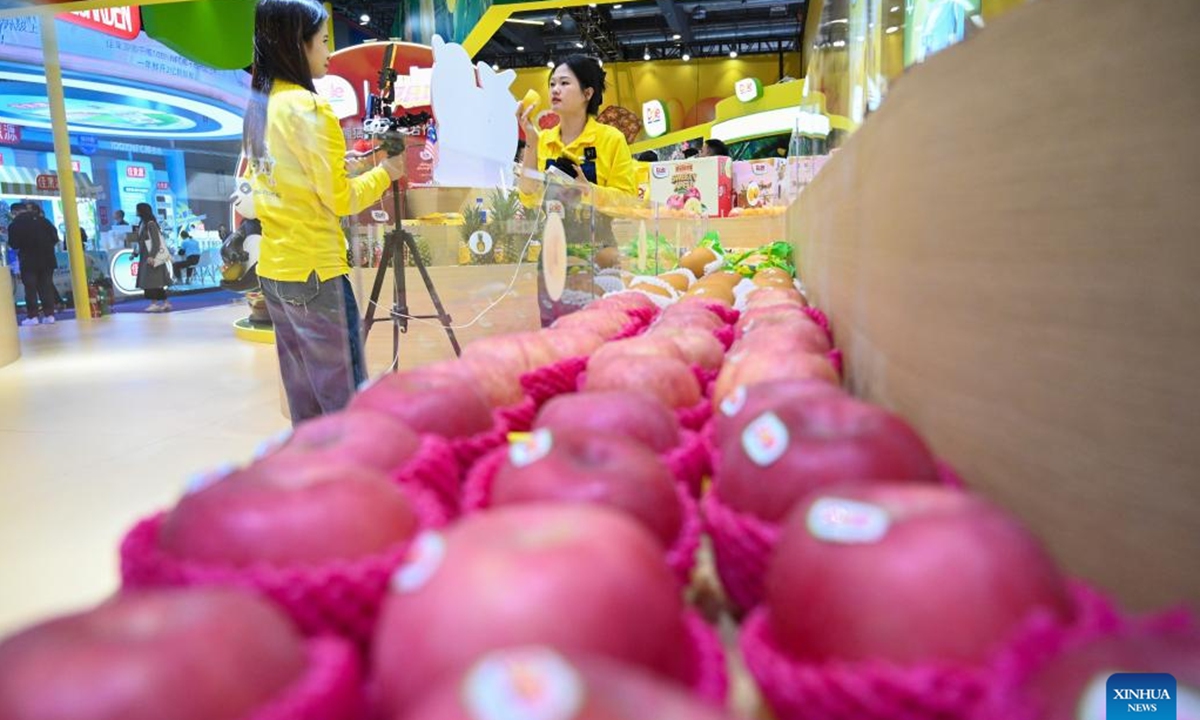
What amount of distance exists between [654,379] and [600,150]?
3116 millimetres

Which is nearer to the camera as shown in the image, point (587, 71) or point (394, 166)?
point (394, 166)

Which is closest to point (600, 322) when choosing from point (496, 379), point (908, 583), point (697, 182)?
point (496, 379)

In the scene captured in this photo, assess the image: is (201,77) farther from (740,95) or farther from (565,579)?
(565,579)

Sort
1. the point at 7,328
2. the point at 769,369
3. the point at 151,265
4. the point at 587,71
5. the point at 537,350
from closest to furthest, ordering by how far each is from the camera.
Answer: the point at 769,369
the point at 537,350
the point at 587,71
the point at 7,328
the point at 151,265

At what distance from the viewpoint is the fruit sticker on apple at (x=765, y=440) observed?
0.71 meters

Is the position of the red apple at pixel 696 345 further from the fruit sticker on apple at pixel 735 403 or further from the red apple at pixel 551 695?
the red apple at pixel 551 695

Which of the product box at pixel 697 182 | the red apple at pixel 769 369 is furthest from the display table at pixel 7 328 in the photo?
the red apple at pixel 769 369

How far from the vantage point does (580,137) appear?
4.01 metres

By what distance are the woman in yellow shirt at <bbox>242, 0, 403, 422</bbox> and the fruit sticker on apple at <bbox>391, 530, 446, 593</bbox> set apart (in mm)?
2344

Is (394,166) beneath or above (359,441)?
above

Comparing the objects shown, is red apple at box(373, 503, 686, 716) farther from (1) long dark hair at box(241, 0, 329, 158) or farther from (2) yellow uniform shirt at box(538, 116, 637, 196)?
(2) yellow uniform shirt at box(538, 116, 637, 196)

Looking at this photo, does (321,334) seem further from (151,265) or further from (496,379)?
(151,265)

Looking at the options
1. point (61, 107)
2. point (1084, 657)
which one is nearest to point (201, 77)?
point (61, 107)

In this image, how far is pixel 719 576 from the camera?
760 mm
